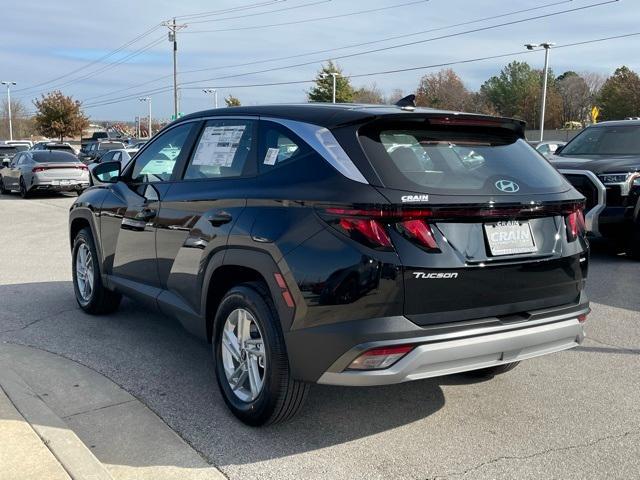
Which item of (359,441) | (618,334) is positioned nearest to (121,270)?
(359,441)

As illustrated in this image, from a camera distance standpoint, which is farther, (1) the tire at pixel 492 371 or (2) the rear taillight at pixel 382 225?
(1) the tire at pixel 492 371

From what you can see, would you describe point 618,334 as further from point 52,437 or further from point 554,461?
point 52,437

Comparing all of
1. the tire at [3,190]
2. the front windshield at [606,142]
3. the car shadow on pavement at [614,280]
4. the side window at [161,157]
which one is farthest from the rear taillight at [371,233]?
the tire at [3,190]

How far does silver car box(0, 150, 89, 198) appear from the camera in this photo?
1964 cm

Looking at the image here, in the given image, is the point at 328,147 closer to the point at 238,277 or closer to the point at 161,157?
the point at 238,277

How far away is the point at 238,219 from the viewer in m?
3.75

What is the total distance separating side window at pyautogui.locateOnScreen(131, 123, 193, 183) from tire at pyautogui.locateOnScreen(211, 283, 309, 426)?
1.44m

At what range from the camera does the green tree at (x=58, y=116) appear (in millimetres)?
64588

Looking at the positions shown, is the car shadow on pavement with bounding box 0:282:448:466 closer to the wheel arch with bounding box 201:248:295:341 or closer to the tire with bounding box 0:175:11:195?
the wheel arch with bounding box 201:248:295:341

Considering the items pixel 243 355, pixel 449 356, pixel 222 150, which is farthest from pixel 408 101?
pixel 243 355

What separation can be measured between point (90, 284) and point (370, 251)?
12.5ft

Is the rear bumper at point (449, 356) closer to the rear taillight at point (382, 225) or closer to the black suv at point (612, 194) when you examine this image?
the rear taillight at point (382, 225)

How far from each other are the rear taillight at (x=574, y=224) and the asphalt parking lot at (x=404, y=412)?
111 centimetres

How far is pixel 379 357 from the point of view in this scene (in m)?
3.16
